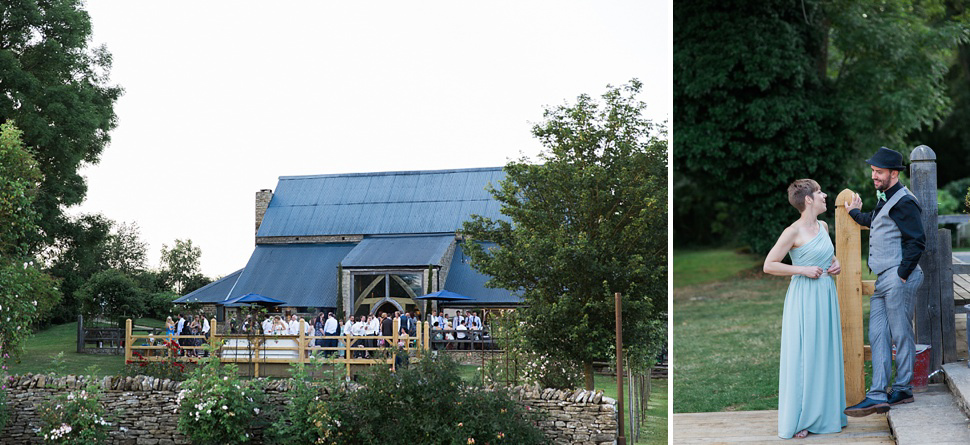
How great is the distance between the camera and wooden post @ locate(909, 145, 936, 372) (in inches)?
203

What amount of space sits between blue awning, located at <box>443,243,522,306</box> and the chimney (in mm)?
1870

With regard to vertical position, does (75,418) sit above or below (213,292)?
below

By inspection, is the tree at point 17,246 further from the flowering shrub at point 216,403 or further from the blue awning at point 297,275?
the blue awning at point 297,275

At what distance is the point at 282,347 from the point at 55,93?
3257 millimetres

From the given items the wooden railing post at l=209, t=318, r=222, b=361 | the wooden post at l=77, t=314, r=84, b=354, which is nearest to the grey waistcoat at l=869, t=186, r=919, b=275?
the wooden railing post at l=209, t=318, r=222, b=361

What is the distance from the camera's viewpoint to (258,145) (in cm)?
839

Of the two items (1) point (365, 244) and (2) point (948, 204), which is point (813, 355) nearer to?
(1) point (365, 244)

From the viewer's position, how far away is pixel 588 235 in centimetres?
769

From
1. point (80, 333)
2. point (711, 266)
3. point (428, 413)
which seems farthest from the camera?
point (711, 266)

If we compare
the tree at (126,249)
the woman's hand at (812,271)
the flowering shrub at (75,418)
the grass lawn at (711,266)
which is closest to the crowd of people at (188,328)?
the tree at (126,249)

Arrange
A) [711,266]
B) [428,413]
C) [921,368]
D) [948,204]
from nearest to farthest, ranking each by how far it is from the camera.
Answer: [921,368]
[428,413]
[948,204]
[711,266]

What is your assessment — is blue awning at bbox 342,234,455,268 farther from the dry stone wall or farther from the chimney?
the dry stone wall

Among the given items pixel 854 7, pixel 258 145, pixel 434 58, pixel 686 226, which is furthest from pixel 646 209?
pixel 686 226

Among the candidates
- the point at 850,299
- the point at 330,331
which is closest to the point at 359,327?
the point at 330,331
